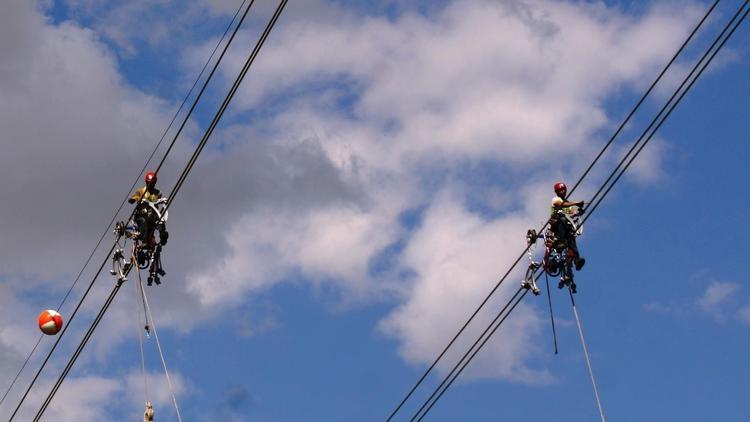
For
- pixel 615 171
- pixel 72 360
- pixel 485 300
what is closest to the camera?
pixel 615 171

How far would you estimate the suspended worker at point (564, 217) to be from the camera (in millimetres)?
32562

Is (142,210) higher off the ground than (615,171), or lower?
higher

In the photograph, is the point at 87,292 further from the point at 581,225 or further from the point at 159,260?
the point at 581,225

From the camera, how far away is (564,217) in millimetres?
32656

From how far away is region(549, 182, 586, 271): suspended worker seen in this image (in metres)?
32.6

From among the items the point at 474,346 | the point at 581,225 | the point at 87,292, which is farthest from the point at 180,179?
the point at 581,225

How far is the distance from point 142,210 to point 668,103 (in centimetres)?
1109

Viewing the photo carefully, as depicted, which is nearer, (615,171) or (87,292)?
(615,171)

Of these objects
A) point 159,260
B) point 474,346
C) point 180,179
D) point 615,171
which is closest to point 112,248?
point 159,260

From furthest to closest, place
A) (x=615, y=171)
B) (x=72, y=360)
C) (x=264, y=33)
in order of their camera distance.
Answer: (x=72, y=360) → (x=615, y=171) → (x=264, y=33)

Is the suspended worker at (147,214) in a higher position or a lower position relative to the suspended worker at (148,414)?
higher

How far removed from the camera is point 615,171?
28.3 meters

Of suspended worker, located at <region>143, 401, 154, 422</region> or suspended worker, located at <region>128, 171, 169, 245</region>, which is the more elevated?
suspended worker, located at <region>128, 171, 169, 245</region>

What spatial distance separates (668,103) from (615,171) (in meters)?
1.78
